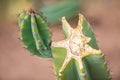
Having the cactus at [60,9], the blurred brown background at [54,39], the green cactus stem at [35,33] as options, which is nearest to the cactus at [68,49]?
the green cactus stem at [35,33]

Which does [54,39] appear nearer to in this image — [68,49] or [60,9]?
[60,9]

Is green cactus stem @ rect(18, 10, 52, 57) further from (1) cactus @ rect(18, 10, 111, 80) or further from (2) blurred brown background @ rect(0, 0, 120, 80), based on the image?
(2) blurred brown background @ rect(0, 0, 120, 80)

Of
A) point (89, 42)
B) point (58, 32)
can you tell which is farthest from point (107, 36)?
point (89, 42)

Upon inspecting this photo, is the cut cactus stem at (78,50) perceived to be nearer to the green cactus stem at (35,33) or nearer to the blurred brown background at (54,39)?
the green cactus stem at (35,33)

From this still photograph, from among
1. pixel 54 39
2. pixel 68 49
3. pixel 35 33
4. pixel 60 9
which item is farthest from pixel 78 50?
pixel 60 9

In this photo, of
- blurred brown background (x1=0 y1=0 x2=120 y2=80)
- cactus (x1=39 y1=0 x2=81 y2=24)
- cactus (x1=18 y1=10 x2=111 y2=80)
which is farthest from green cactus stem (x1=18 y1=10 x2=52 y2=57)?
cactus (x1=39 y1=0 x2=81 y2=24)
